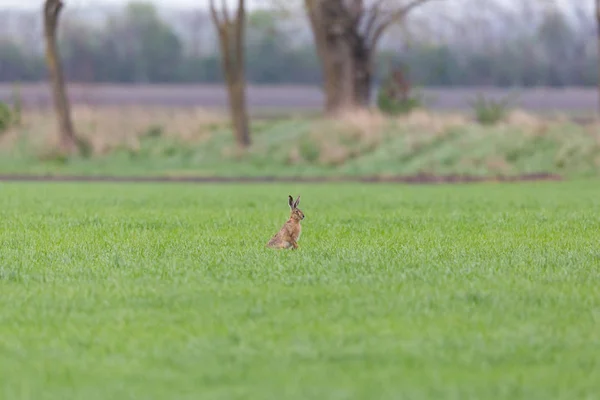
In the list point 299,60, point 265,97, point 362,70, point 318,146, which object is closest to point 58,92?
point 318,146

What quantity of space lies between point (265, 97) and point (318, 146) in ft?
144

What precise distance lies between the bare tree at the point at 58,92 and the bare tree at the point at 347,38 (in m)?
7.77

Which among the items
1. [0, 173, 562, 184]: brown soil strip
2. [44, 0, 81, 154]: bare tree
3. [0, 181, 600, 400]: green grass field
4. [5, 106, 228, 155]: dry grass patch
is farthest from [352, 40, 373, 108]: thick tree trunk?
[0, 181, 600, 400]: green grass field

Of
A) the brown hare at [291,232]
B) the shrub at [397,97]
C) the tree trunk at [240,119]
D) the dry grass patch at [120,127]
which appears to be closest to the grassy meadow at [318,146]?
the dry grass patch at [120,127]

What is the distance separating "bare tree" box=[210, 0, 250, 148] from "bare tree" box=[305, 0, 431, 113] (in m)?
3.66

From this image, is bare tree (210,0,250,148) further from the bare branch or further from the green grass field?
the green grass field

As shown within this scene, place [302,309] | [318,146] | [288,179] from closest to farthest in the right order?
[302,309]
[288,179]
[318,146]

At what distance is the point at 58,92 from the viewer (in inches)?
1442

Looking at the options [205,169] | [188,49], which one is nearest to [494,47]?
[188,49]

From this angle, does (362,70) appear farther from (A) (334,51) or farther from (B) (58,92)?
(B) (58,92)

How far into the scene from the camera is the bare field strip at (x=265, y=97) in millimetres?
64250

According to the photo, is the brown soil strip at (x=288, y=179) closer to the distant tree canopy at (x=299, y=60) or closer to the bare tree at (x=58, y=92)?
the bare tree at (x=58, y=92)

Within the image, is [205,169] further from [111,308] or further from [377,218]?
[111,308]

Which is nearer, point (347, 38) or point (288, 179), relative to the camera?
point (288, 179)
